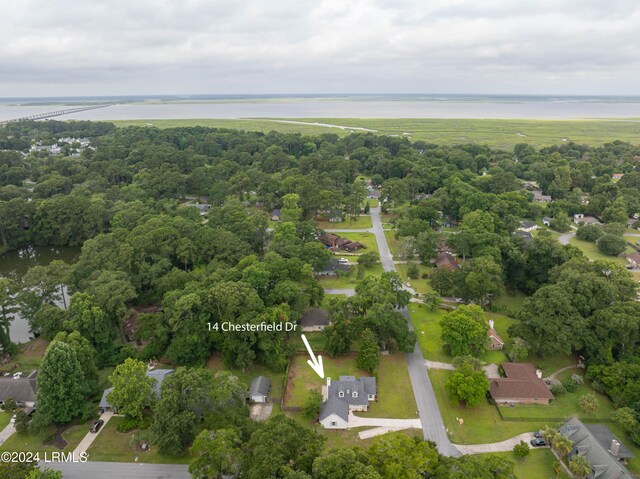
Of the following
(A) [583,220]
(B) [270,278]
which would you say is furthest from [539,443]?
(A) [583,220]

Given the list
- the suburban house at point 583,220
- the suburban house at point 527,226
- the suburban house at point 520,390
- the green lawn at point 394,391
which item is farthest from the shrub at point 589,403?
the suburban house at point 583,220

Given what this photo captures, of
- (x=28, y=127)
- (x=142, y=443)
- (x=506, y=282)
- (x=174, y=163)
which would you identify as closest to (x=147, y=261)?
(x=142, y=443)

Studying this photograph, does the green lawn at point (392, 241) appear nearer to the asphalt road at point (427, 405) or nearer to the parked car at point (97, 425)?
the asphalt road at point (427, 405)

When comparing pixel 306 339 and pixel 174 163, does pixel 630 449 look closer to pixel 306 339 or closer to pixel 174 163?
pixel 306 339

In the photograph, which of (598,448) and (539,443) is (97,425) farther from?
(598,448)

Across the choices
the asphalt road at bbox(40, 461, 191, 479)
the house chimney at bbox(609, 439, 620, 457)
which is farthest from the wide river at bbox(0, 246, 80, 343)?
the house chimney at bbox(609, 439, 620, 457)
